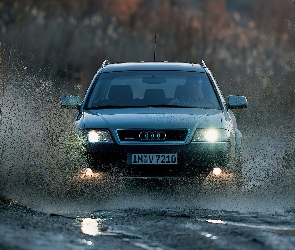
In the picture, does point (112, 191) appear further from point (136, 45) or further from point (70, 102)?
point (136, 45)

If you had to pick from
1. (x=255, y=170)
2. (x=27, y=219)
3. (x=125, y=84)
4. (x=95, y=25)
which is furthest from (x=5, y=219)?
(x=95, y=25)

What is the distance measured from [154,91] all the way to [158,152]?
5.61 ft

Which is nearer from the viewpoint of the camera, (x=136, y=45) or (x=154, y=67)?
(x=154, y=67)

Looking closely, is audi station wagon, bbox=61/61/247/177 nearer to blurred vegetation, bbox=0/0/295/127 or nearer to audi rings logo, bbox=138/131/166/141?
audi rings logo, bbox=138/131/166/141

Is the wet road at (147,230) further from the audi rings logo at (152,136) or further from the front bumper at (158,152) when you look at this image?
the audi rings logo at (152,136)

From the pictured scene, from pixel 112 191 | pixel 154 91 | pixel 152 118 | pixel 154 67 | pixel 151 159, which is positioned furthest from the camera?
pixel 154 67

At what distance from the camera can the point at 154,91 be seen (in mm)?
10445

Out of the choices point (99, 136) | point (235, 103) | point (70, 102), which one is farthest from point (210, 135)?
point (70, 102)

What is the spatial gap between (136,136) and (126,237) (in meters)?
2.68

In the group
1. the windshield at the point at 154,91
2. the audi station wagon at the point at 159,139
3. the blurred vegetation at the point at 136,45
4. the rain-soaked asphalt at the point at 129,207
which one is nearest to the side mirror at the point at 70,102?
the windshield at the point at 154,91

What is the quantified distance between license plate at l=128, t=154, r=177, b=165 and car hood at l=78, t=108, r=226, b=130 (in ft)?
0.94

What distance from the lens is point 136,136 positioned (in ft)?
29.5

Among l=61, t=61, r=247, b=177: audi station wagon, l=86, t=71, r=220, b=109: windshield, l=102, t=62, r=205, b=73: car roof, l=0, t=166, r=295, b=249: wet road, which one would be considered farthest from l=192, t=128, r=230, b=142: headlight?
l=102, t=62, r=205, b=73: car roof

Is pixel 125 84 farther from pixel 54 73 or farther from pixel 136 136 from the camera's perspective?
pixel 54 73
